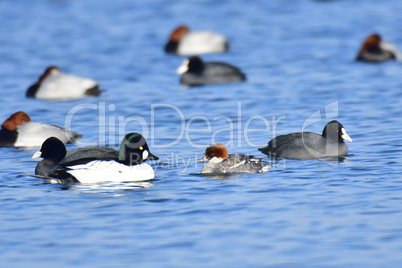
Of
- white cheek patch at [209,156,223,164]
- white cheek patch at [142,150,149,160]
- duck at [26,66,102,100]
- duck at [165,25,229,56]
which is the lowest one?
white cheek patch at [209,156,223,164]

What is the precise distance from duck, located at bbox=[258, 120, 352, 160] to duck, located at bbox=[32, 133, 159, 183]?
6.63 ft

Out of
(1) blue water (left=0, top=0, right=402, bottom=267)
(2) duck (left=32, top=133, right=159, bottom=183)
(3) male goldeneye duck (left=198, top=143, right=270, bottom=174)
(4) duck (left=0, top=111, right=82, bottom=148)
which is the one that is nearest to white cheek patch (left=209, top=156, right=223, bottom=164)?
(3) male goldeneye duck (left=198, top=143, right=270, bottom=174)

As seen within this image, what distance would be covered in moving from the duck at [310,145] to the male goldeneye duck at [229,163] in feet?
2.50

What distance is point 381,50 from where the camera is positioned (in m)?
21.5

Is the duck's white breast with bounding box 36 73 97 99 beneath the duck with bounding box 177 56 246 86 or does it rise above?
beneath

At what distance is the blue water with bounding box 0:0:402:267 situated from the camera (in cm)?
794

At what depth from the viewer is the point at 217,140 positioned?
44.1 feet

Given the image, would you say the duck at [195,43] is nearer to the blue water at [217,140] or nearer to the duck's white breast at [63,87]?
the blue water at [217,140]

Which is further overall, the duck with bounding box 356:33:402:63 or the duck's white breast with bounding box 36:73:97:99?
the duck with bounding box 356:33:402:63

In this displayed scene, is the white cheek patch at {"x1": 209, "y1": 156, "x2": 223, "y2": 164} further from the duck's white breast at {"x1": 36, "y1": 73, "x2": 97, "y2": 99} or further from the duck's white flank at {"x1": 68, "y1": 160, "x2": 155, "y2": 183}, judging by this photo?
the duck's white breast at {"x1": 36, "y1": 73, "x2": 97, "y2": 99}

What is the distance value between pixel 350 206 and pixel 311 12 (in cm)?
2230

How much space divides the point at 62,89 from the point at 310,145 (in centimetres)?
813

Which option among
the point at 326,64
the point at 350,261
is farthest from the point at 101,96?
the point at 350,261

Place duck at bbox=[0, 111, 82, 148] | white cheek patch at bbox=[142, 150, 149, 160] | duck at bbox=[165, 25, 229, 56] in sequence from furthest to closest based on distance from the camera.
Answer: duck at bbox=[165, 25, 229, 56]
duck at bbox=[0, 111, 82, 148]
white cheek patch at bbox=[142, 150, 149, 160]
